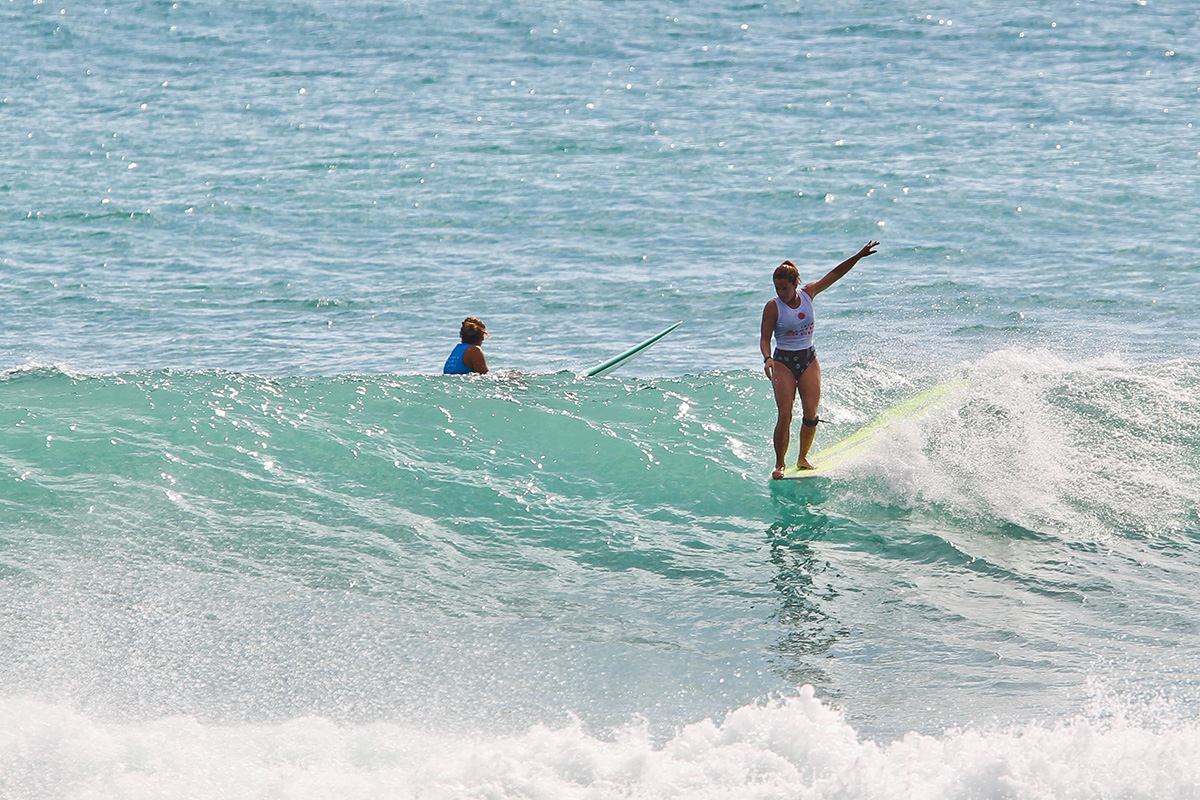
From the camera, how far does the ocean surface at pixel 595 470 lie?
5789 millimetres

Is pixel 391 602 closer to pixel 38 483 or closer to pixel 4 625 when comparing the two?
pixel 4 625

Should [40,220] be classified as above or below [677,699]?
above

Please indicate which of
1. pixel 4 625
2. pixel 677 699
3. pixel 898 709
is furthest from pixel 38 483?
pixel 898 709

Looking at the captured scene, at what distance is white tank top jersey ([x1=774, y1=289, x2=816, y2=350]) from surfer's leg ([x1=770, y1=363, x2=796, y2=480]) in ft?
0.67

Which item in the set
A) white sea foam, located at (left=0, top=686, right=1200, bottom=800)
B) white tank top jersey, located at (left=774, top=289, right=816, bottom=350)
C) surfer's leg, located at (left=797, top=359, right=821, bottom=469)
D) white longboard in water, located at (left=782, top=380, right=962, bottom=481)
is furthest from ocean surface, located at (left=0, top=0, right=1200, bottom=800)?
white tank top jersey, located at (left=774, top=289, right=816, bottom=350)

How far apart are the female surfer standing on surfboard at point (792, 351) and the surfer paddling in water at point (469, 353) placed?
3282 millimetres

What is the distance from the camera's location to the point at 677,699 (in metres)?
6.18

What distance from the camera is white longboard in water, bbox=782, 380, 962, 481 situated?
→ 9.12 meters

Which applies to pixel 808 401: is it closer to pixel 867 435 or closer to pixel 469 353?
pixel 867 435

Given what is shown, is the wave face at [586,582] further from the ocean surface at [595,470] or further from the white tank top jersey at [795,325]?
the white tank top jersey at [795,325]

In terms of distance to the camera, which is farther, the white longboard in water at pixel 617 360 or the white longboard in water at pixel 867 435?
the white longboard in water at pixel 617 360

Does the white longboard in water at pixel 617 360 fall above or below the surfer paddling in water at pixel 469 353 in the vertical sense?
below

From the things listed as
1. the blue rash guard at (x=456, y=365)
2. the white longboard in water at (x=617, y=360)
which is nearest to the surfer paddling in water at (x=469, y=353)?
the blue rash guard at (x=456, y=365)

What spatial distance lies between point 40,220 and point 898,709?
18.5m
